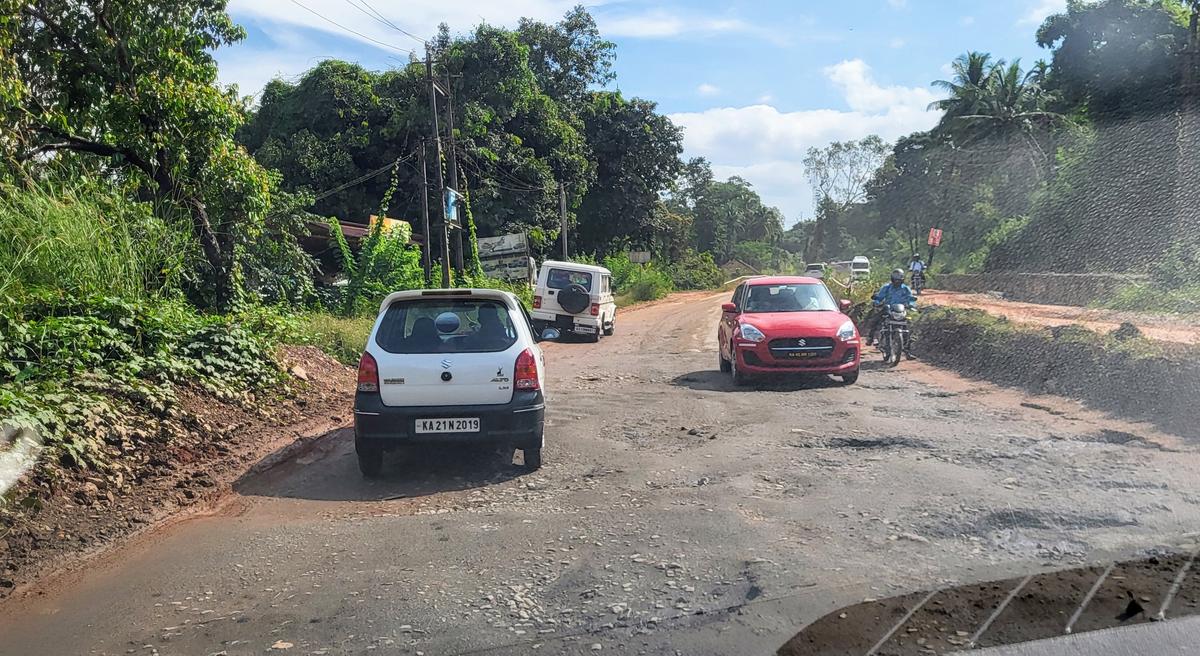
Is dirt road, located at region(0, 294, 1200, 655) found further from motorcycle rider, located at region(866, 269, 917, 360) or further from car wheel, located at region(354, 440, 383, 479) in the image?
motorcycle rider, located at region(866, 269, 917, 360)

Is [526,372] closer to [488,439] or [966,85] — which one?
[488,439]

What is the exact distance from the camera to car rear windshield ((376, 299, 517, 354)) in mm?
6914

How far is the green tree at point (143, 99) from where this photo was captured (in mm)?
11906

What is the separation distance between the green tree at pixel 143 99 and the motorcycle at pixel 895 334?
10.2 meters

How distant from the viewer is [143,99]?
11.9m

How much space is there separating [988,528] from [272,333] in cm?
888

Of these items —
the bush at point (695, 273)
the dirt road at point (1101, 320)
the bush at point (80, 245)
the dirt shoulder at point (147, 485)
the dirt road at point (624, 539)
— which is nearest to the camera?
the dirt road at point (624, 539)

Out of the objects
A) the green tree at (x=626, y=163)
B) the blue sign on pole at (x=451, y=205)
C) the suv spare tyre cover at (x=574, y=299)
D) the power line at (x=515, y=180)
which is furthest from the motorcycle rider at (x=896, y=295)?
the green tree at (x=626, y=163)

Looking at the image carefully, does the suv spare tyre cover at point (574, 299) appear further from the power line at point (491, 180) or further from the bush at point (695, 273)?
the bush at point (695, 273)

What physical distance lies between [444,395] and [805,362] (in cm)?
605

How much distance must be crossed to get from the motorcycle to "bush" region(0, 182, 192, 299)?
34.2 ft

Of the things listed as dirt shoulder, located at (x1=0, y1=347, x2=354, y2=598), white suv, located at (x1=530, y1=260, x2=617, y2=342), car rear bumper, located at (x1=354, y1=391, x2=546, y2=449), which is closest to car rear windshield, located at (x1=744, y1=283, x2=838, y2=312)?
dirt shoulder, located at (x1=0, y1=347, x2=354, y2=598)

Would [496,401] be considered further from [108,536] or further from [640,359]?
[640,359]

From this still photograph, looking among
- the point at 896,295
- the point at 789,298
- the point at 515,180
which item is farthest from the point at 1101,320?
the point at 515,180
